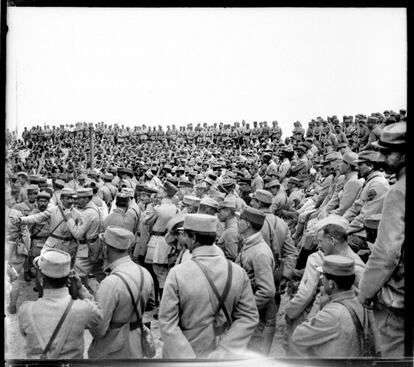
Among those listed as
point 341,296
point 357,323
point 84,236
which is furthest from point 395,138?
point 84,236

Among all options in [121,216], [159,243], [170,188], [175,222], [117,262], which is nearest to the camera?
[117,262]

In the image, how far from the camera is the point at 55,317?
377 centimetres

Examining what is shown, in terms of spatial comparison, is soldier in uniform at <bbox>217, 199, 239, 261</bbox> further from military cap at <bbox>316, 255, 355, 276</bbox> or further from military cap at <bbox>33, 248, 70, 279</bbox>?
military cap at <bbox>33, 248, 70, 279</bbox>

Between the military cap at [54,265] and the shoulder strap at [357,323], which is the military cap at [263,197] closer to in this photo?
the shoulder strap at [357,323]

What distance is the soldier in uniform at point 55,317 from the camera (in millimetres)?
3775

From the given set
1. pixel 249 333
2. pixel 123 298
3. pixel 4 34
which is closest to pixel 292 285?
pixel 249 333

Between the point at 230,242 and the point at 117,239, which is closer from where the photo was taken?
the point at 117,239

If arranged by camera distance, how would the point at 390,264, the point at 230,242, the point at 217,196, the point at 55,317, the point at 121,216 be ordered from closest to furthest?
the point at 390,264 → the point at 55,317 → the point at 230,242 → the point at 121,216 → the point at 217,196

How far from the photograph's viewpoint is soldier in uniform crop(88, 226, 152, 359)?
13.6 ft

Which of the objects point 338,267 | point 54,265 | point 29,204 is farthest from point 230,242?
point 29,204

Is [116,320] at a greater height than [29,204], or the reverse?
[29,204]

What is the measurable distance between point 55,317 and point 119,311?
1.89 ft

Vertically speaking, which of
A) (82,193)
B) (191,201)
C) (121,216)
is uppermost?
(82,193)

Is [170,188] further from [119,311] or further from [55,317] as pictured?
[55,317]
